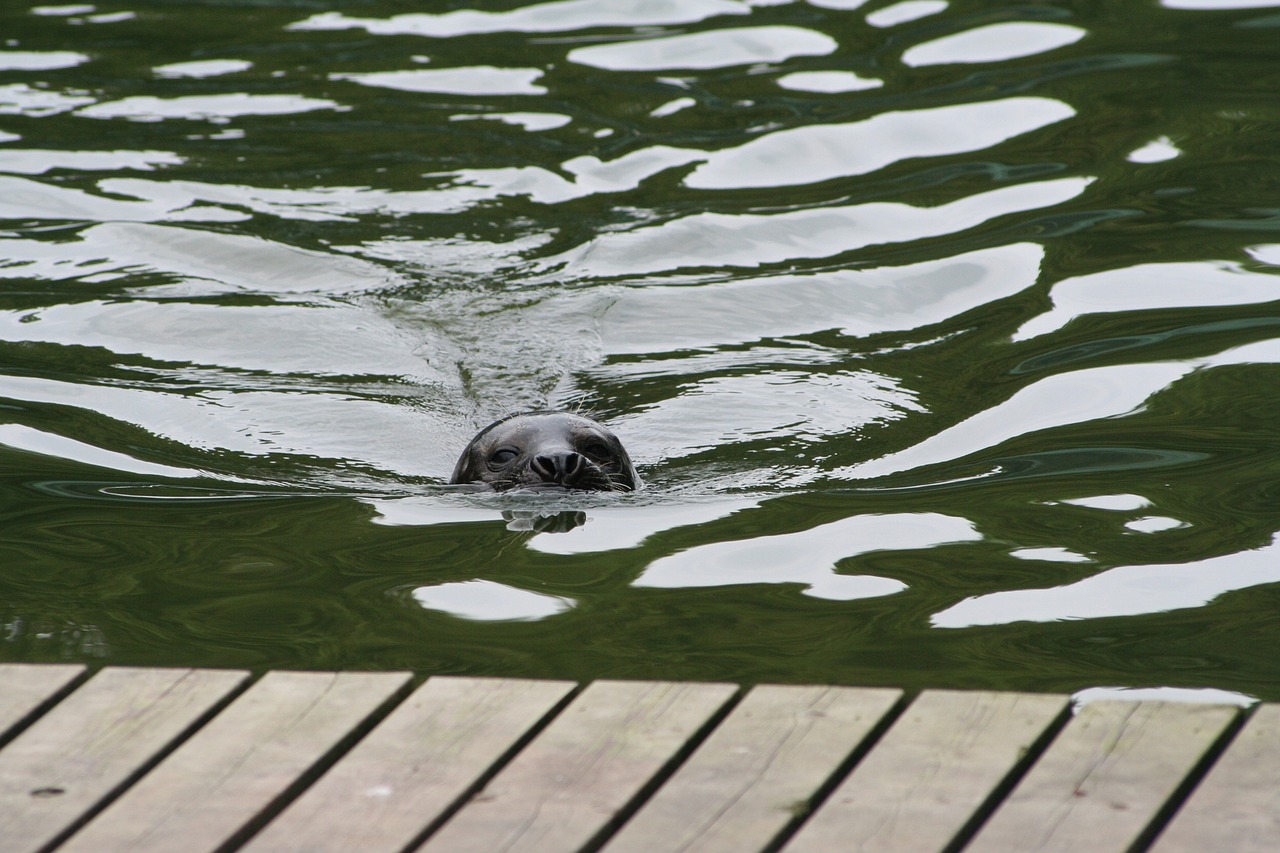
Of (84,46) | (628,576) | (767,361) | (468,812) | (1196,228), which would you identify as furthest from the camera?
(84,46)

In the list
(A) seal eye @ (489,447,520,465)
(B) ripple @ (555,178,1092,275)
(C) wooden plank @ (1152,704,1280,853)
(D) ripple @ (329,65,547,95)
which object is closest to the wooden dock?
(C) wooden plank @ (1152,704,1280,853)

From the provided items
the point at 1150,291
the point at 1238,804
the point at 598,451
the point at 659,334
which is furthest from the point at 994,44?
the point at 1238,804

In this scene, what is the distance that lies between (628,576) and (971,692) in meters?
2.18

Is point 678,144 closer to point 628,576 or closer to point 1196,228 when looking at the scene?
point 1196,228

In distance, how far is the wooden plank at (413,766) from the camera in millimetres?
3762

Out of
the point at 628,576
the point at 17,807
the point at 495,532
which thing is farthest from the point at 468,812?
the point at 495,532

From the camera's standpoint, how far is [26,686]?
178 inches

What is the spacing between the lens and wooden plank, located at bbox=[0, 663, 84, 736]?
436 centimetres

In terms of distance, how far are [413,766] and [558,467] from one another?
10.9 feet

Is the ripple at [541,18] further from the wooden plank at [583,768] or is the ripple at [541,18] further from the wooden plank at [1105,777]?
the wooden plank at [1105,777]

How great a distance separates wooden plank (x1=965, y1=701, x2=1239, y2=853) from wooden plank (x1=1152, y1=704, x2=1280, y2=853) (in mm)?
59

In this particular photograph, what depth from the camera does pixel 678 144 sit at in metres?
13.7

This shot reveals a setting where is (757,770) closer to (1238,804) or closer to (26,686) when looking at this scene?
(1238,804)

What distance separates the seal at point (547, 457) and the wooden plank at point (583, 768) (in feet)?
9.56
